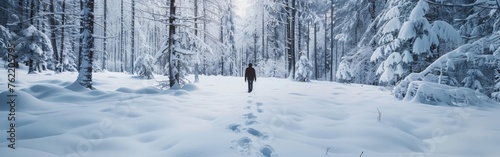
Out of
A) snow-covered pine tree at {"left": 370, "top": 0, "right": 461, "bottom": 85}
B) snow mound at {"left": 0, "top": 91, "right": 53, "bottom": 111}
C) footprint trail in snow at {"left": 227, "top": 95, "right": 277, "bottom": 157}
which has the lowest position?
footprint trail in snow at {"left": 227, "top": 95, "right": 277, "bottom": 157}

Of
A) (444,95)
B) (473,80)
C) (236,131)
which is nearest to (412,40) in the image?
(444,95)

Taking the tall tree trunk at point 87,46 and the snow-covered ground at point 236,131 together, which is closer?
the snow-covered ground at point 236,131

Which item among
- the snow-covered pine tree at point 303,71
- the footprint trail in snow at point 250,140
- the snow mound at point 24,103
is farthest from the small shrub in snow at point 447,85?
the snow mound at point 24,103

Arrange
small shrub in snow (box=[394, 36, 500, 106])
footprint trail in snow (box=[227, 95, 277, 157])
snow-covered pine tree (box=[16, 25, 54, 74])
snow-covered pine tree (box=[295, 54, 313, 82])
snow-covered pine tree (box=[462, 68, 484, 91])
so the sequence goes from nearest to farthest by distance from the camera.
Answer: footprint trail in snow (box=[227, 95, 277, 157]) → small shrub in snow (box=[394, 36, 500, 106]) → snow-covered pine tree (box=[462, 68, 484, 91]) → snow-covered pine tree (box=[16, 25, 54, 74]) → snow-covered pine tree (box=[295, 54, 313, 82])

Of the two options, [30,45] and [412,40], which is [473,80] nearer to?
[412,40]

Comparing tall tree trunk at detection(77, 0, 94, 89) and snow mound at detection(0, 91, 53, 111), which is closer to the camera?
snow mound at detection(0, 91, 53, 111)

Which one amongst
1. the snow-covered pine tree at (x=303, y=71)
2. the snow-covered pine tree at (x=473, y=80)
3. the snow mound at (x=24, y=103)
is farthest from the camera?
the snow-covered pine tree at (x=303, y=71)

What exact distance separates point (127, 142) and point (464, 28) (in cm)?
1262

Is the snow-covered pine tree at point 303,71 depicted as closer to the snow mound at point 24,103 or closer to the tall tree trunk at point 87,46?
the tall tree trunk at point 87,46

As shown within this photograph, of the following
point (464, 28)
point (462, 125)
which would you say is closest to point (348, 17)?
point (464, 28)

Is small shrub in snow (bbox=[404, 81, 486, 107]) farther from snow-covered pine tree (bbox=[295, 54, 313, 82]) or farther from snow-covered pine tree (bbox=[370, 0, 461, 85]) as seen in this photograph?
snow-covered pine tree (bbox=[295, 54, 313, 82])

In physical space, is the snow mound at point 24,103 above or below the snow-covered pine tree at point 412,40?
below

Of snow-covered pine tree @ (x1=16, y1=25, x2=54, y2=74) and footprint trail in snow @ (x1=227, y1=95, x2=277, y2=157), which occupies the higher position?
snow-covered pine tree @ (x1=16, y1=25, x2=54, y2=74)

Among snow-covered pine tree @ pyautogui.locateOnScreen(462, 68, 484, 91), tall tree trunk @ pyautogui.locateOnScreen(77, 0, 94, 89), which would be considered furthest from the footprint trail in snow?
snow-covered pine tree @ pyautogui.locateOnScreen(462, 68, 484, 91)
